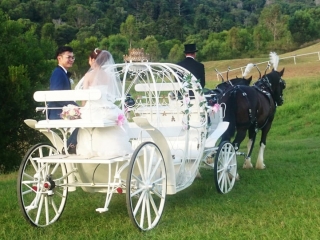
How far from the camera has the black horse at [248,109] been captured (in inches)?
389

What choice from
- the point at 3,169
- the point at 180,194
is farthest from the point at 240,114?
Result: the point at 3,169

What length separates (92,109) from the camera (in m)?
6.37

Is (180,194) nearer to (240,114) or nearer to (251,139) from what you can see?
(240,114)

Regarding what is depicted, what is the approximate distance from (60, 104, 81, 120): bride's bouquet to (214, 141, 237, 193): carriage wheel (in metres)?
2.74

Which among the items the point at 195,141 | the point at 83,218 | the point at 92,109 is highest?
the point at 92,109

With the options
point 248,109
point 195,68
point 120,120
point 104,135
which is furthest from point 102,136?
point 248,109

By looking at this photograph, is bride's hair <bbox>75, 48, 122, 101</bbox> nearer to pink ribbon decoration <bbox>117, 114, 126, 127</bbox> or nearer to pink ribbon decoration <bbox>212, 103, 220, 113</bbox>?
pink ribbon decoration <bbox>117, 114, 126, 127</bbox>

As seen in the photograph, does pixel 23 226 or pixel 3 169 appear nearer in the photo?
pixel 23 226

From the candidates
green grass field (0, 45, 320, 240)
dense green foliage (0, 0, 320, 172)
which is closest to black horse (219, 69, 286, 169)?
green grass field (0, 45, 320, 240)

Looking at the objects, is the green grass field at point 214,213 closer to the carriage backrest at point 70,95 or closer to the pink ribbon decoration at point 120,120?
the pink ribbon decoration at point 120,120

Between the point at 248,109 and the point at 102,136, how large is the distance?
14.2ft

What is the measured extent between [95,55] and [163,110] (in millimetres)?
2337

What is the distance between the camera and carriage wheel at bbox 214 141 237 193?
329 inches

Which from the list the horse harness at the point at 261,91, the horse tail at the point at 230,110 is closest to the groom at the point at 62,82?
the horse tail at the point at 230,110
